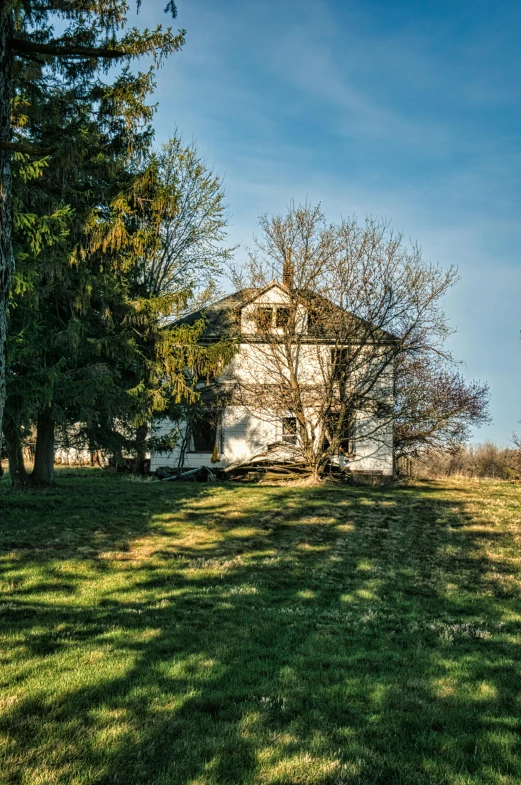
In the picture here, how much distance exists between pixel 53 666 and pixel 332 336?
19.0 metres

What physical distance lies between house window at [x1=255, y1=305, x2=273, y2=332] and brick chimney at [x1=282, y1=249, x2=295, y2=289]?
4.02 ft

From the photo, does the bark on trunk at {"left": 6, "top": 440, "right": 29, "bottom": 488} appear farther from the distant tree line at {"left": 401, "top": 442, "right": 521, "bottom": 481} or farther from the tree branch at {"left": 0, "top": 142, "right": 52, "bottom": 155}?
the distant tree line at {"left": 401, "top": 442, "right": 521, "bottom": 481}

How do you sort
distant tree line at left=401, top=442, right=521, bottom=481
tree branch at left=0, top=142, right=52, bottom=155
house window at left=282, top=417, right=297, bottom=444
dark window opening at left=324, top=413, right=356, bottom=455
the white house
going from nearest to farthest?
tree branch at left=0, top=142, right=52, bottom=155 < dark window opening at left=324, top=413, right=356, bottom=455 < the white house < house window at left=282, top=417, right=297, bottom=444 < distant tree line at left=401, top=442, right=521, bottom=481

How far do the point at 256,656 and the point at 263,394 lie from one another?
741 inches

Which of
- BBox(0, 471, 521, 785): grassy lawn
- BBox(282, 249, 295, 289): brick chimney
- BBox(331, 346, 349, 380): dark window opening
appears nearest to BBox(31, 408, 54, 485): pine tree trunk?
BBox(0, 471, 521, 785): grassy lawn

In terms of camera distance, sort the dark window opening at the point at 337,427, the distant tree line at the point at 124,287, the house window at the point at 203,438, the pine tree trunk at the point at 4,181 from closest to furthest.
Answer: the pine tree trunk at the point at 4,181, the distant tree line at the point at 124,287, the dark window opening at the point at 337,427, the house window at the point at 203,438

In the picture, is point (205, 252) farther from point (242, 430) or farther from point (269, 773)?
point (269, 773)

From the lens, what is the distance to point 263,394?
24750mm

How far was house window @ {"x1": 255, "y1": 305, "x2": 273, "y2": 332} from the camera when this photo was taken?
78.8 feet

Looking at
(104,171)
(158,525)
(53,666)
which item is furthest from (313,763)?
(104,171)

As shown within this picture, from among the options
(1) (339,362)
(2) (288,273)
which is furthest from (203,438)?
(2) (288,273)

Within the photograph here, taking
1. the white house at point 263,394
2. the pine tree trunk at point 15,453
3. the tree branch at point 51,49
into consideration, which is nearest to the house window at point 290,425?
the white house at point 263,394

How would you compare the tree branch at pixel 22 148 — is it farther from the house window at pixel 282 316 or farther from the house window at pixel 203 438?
the house window at pixel 203 438

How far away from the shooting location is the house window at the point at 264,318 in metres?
24.0
